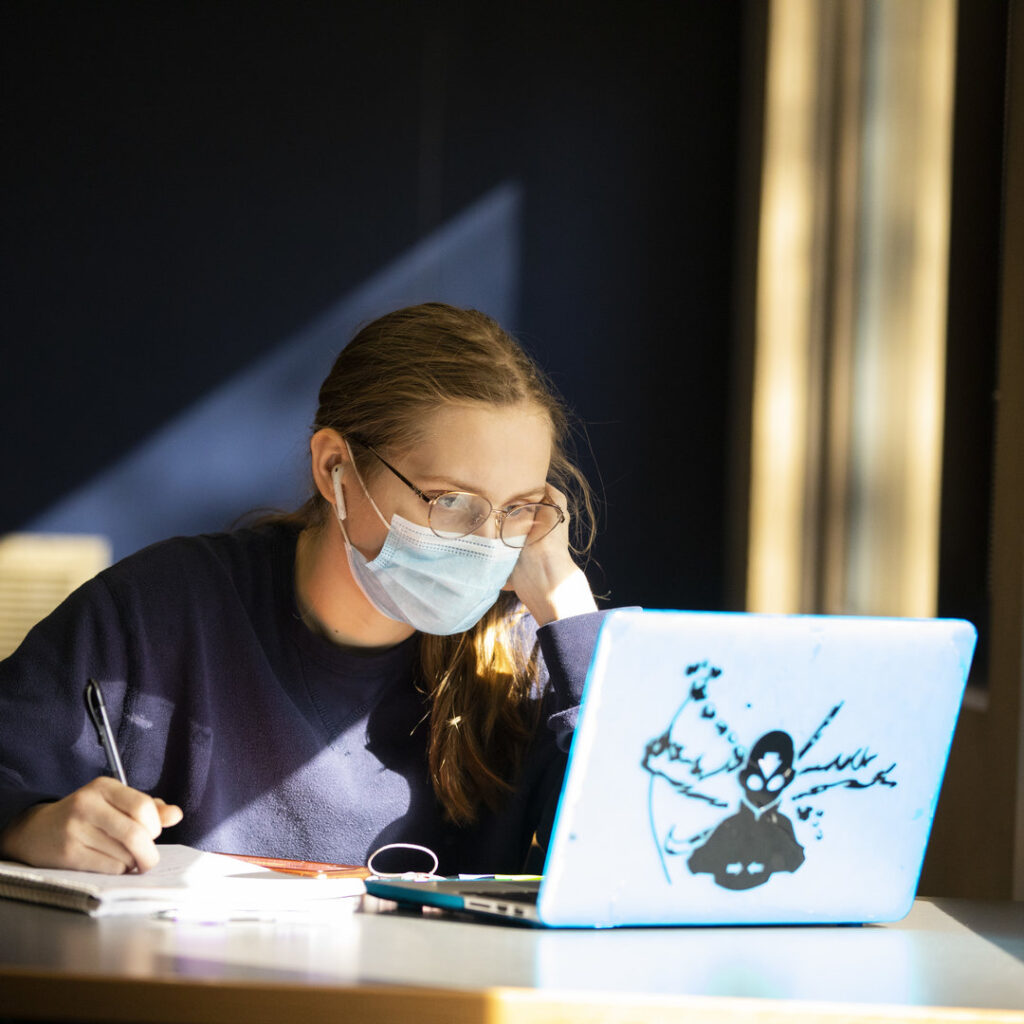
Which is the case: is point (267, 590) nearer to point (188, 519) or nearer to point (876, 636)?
point (876, 636)

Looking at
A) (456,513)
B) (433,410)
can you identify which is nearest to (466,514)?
(456,513)

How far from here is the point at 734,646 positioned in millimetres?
902

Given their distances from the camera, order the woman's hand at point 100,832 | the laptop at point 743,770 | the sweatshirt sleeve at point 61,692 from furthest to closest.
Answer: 1. the sweatshirt sleeve at point 61,692
2. the woman's hand at point 100,832
3. the laptop at point 743,770

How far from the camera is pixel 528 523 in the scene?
1.50 m

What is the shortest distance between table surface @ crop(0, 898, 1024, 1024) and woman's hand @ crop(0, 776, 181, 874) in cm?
8

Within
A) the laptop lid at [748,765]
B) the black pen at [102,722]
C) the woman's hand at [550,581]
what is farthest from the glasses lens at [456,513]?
the laptop lid at [748,765]

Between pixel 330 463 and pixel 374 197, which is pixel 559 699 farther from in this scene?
pixel 374 197

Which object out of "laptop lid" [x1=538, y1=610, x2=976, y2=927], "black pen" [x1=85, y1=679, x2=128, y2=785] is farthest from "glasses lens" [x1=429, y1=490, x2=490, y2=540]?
"laptop lid" [x1=538, y1=610, x2=976, y2=927]

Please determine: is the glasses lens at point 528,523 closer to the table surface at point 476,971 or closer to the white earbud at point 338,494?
the white earbud at point 338,494

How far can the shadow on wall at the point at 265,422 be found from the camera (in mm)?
3277

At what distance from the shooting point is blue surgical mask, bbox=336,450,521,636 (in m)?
1.46

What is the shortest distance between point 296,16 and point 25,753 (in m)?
2.60

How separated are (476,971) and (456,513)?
2.36ft

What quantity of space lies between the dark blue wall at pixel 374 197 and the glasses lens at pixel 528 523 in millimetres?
1779
